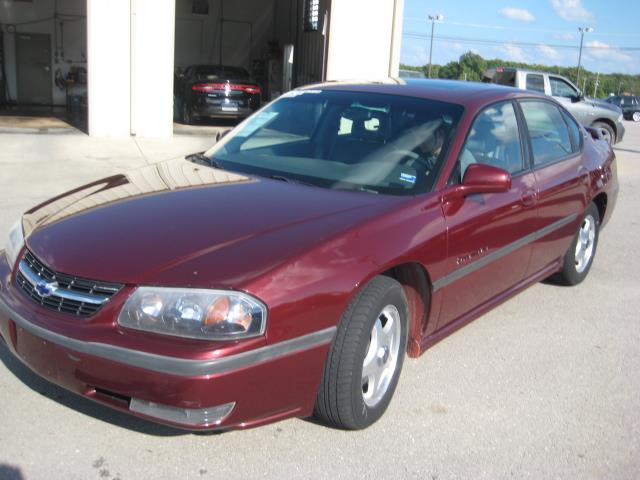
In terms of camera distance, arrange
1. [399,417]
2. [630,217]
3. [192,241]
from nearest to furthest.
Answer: [192,241], [399,417], [630,217]

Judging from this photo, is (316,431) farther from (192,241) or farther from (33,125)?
(33,125)

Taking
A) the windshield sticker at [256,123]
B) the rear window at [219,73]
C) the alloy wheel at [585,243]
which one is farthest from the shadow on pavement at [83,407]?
the rear window at [219,73]

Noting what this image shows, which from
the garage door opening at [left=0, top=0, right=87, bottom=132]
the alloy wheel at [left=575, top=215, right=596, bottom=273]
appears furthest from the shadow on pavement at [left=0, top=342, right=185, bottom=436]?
the garage door opening at [left=0, top=0, right=87, bottom=132]

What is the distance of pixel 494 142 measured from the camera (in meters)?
4.48

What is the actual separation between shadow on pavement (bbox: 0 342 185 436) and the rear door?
274 cm

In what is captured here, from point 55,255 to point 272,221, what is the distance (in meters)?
0.95

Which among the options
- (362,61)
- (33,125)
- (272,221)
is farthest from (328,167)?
(33,125)

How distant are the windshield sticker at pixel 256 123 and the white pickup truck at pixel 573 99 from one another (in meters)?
12.6

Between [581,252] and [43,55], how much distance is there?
19.2m

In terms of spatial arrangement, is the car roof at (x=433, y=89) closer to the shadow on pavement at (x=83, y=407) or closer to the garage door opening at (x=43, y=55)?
the shadow on pavement at (x=83, y=407)

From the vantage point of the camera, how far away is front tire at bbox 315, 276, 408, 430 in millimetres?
3111

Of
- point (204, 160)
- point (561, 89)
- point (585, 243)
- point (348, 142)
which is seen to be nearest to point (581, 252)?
point (585, 243)

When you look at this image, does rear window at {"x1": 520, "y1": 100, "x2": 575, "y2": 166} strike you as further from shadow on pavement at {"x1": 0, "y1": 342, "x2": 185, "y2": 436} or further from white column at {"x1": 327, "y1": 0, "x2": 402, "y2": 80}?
white column at {"x1": 327, "y1": 0, "x2": 402, "y2": 80}

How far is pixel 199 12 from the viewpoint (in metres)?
23.3
